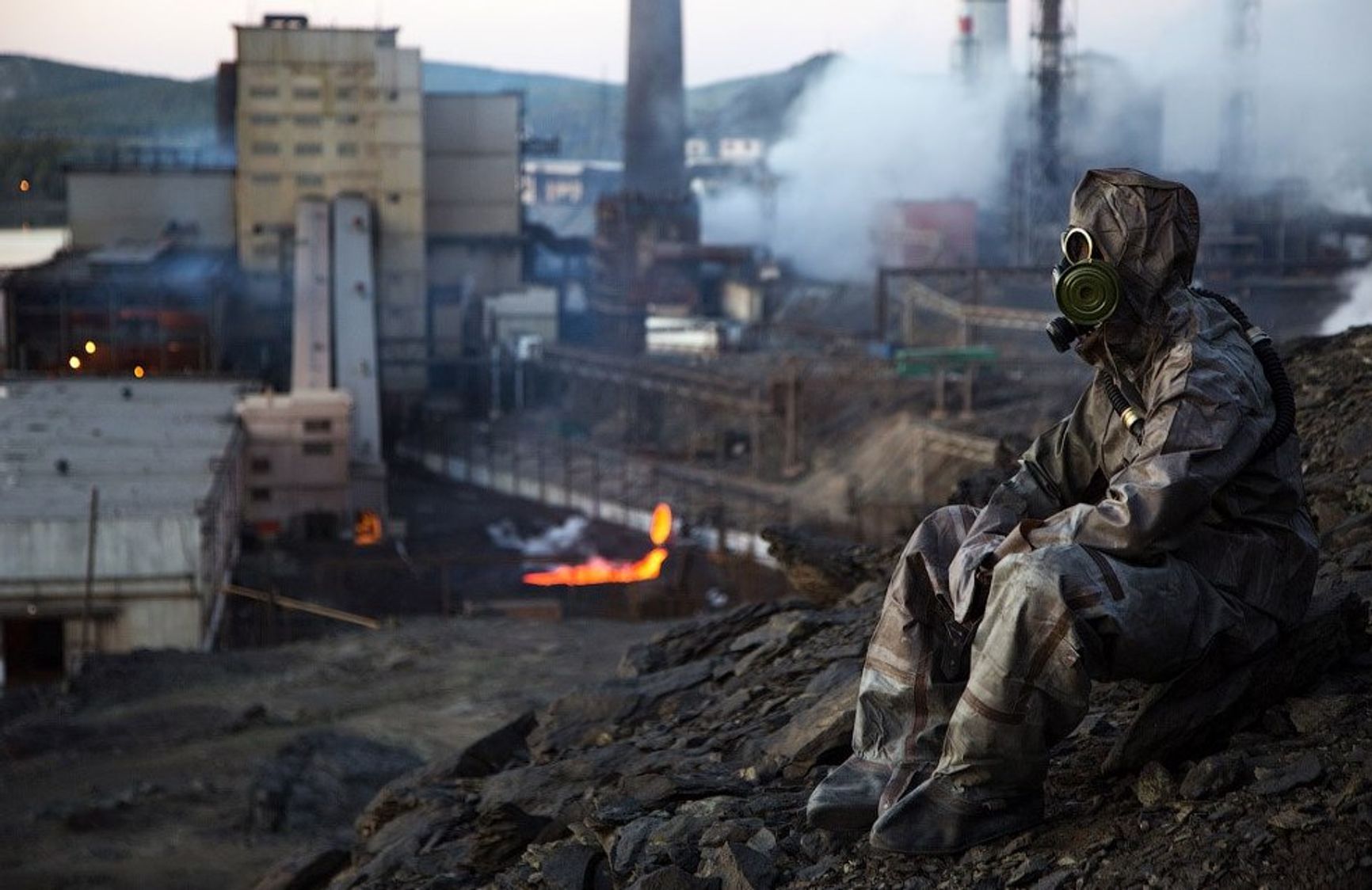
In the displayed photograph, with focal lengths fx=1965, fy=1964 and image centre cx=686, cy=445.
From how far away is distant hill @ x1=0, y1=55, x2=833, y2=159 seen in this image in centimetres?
10862

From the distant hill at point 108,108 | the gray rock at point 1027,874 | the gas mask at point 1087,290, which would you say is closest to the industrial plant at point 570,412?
the gray rock at point 1027,874

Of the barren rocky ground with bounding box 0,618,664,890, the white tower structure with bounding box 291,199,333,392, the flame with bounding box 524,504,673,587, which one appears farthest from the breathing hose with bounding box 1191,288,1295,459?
the white tower structure with bounding box 291,199,333,392

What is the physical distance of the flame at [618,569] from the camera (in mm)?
30672

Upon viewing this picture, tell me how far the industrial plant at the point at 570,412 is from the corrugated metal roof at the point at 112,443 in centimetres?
15

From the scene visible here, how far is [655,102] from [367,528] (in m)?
28.4

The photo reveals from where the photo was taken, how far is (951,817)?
5.14m

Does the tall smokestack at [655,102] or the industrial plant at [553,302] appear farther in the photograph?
the tall smokestack at [655,102]

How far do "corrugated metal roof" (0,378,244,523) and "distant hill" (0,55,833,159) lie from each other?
53288 mm

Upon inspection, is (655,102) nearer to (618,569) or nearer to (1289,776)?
(618,569)

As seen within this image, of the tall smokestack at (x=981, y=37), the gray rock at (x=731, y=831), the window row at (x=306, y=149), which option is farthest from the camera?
the tall smokestack at (x=981, y=37)

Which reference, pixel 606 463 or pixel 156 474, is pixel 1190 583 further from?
pixel 606 463

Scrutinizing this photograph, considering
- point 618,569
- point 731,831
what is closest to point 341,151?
point 618,569

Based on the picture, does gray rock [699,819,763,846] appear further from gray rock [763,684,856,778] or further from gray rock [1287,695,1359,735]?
gray rock [1287,695,1359,735]

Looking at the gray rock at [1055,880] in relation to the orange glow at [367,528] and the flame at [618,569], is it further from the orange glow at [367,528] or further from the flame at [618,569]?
the orange glow at [367,528]
